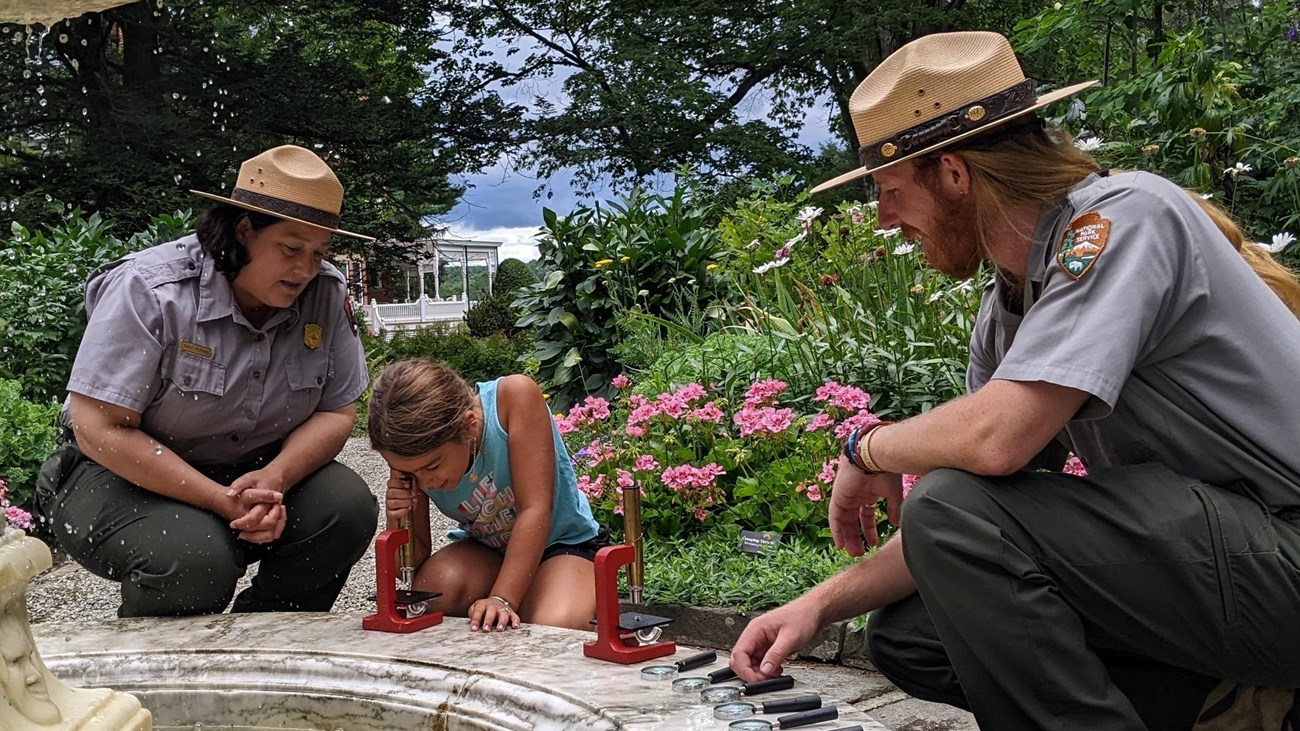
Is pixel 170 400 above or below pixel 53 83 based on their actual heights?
below

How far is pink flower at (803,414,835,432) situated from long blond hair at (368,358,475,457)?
1379 mm

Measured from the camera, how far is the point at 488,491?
9.52 ft

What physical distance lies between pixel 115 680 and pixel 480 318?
664 inches

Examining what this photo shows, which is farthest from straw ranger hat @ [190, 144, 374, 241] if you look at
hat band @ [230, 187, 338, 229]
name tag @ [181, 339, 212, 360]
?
name tag @ [181, 339, 212, 360]

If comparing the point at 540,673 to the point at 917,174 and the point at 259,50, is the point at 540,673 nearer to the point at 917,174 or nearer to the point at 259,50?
the point at 917,174

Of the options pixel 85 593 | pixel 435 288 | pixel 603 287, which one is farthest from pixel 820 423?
pixel 435 288

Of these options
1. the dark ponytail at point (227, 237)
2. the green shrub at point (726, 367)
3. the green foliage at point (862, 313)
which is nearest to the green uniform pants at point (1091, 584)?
the dark ponytail at point (227, 237)

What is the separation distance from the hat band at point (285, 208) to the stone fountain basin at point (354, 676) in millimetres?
1010

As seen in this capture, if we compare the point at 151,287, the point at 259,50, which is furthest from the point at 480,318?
the point at 151,287

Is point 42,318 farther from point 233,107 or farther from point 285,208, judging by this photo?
point 233,107

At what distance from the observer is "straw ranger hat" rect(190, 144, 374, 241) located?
287 cm

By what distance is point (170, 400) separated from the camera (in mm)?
2840

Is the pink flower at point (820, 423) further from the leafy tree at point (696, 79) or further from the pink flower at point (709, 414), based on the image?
the leafy tree at point (696, 79)

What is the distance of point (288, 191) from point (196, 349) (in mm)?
443
